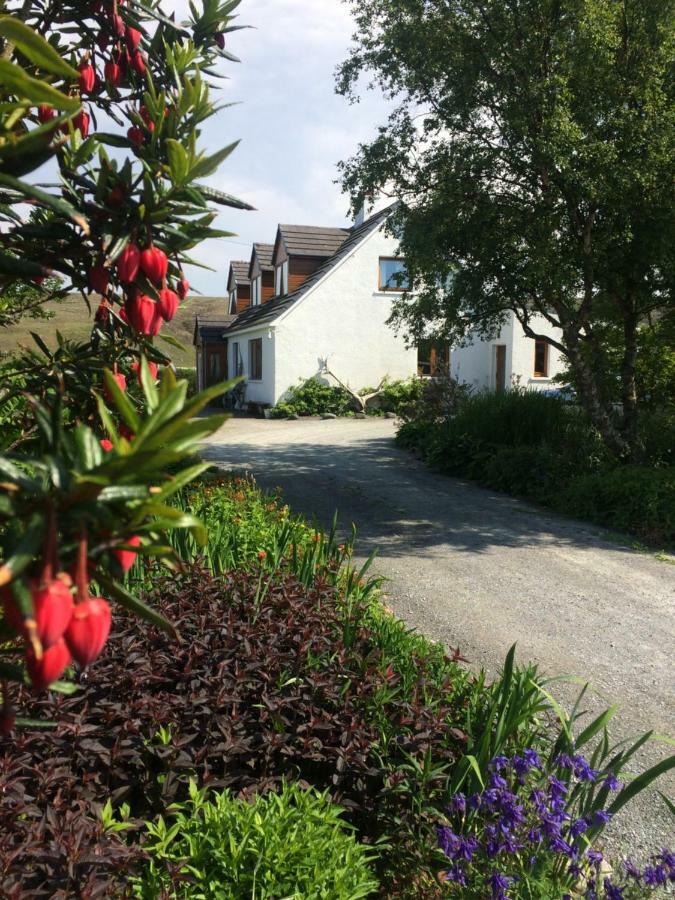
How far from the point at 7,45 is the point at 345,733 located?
253 centimetres

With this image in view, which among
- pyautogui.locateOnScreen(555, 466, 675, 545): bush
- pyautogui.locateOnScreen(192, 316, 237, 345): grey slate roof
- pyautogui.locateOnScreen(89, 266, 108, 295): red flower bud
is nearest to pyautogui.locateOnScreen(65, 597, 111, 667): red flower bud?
pyautogui.locateOnScreen(89, 266, 108, 295): red flower bud

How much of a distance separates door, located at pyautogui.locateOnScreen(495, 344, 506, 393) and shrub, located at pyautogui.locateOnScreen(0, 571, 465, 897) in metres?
22.3

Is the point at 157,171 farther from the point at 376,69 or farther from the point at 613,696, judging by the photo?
the point at 376,69

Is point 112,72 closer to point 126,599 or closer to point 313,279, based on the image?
point 126,599

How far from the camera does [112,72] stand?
2.47 m

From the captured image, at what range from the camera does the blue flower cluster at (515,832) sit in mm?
2324

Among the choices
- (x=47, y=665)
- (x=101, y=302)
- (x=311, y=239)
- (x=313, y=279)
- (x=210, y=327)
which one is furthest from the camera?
(x=210, y=327)

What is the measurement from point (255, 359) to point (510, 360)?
9.22 metres

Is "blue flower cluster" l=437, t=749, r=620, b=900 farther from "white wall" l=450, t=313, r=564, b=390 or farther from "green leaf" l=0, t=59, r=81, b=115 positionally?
"white wall" l=450, t=313, r=564, b=390

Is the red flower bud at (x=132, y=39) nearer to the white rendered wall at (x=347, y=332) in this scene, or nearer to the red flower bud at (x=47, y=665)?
the red flower bud at (x=47, y=665)

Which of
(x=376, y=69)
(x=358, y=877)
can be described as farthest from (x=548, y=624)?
(x=376, y=69)

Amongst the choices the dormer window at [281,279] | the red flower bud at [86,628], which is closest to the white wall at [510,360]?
the dormer window at [281,279]

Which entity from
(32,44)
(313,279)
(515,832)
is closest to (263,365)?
(313,279)

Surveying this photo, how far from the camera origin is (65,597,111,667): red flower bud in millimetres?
909
